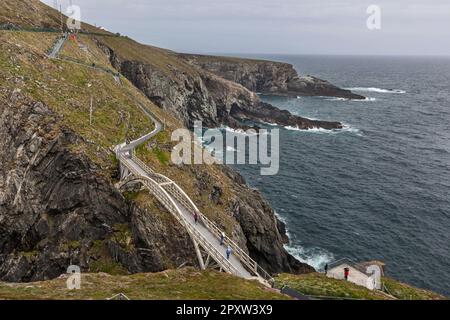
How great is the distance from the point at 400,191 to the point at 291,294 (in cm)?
6422

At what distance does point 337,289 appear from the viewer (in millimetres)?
25609

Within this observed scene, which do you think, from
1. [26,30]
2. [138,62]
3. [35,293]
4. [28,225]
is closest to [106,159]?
[28,225]

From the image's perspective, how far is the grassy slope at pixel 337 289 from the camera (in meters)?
24.9

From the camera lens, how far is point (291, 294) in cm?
2416

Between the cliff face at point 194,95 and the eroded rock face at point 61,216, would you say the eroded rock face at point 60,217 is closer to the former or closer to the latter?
the eroded rock face at point 61,216

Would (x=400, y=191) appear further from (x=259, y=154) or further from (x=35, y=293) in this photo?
(x=35, y=293)

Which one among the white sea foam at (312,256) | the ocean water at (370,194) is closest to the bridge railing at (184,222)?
the white sea foam at (312,256)

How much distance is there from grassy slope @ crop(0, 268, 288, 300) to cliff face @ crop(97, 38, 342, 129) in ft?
274

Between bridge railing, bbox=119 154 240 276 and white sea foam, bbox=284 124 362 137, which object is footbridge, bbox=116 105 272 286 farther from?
white sea foam, bbox=284 124 362 137

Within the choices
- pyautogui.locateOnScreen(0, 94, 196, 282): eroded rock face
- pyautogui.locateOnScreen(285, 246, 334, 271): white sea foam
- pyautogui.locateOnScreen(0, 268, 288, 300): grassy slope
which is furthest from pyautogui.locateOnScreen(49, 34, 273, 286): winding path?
pyautogui.locateOnScreen(285, 246, 334, 271): white sea foam

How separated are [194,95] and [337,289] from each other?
354ft

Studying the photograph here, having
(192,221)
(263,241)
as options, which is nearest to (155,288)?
(192,221)

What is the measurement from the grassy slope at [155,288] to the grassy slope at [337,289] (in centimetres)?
286

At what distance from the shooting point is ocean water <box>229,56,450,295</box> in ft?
188
